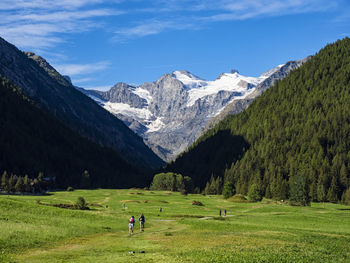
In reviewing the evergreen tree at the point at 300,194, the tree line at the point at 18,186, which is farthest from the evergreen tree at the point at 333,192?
the tree line at the point at 18,186

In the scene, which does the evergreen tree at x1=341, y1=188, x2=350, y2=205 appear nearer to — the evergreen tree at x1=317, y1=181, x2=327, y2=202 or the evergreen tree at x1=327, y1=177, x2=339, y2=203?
the evergreen tree at x1=327, y1=177, x2=339, y2=203

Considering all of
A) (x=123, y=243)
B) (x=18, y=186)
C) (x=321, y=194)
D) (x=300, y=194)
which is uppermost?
(x=123, y=243)

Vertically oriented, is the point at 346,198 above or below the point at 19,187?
below

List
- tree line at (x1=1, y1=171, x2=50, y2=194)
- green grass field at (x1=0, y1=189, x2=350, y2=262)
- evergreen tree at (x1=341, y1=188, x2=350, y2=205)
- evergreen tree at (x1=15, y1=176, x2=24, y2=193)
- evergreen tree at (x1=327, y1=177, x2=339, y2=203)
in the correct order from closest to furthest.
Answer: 1. green grass field at (x1=0, y1=189, x2=350, y2=262)
2. evergreen tree at (x1=341, y1=188, x2=350, y2=205)
3. tree line at (x1=1, y1=171, x2=50, y2=194)
4. evergreen tree at (x1=15, y1=176, x2=24, y2=193)
5. evergreen tree at (x1=327, y1=177, x2=339, y2=203)

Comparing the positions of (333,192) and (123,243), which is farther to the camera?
(333,192)

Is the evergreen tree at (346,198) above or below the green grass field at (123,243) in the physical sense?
below

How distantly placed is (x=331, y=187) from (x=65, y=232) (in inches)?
6367

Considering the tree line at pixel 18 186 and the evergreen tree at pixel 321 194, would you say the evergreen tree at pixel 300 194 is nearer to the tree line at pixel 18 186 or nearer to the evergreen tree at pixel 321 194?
the evergreen tree at pixel 321 194

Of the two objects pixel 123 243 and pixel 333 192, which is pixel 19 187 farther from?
pixel 333 192

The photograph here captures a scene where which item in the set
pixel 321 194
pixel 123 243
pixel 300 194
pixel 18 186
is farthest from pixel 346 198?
pixel 18 186

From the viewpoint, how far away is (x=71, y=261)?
3566 cm

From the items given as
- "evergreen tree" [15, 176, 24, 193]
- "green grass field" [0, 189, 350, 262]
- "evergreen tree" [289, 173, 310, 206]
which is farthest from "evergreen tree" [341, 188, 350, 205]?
"evergreen tree" [15, 176, 24, 193]

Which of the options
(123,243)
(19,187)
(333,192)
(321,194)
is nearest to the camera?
(123,243)

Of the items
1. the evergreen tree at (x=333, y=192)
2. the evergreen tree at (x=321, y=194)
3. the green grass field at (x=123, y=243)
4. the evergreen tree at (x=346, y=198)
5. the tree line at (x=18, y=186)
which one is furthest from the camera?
the evergreen tree at (x=333, y=192)
